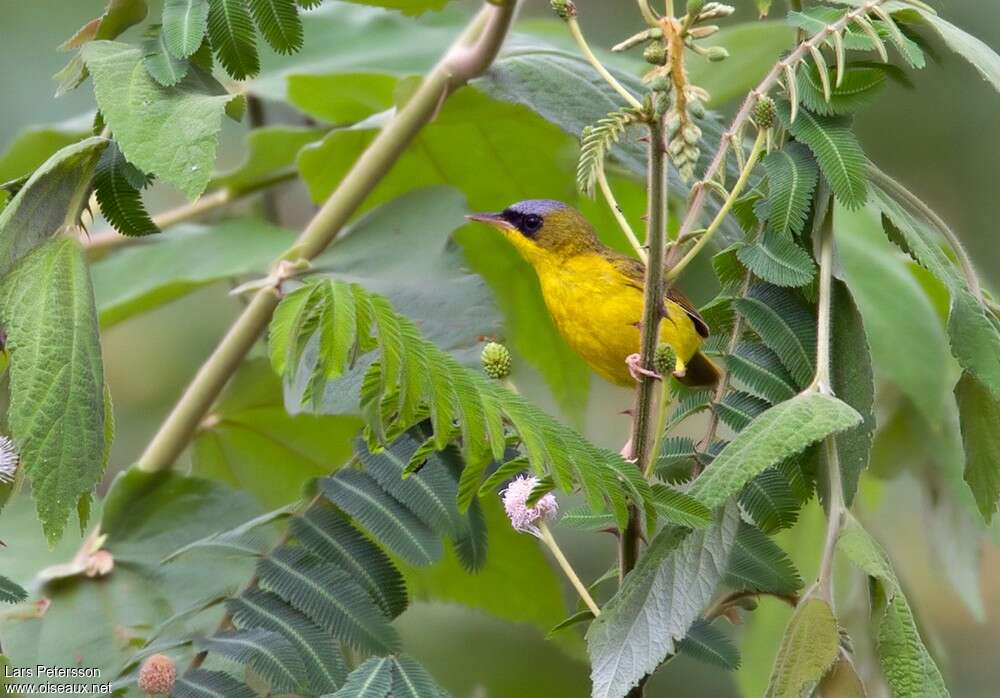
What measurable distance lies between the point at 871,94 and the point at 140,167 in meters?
0.64

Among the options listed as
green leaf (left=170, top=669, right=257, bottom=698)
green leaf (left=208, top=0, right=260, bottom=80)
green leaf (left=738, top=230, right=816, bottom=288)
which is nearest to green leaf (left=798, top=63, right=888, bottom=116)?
green leaf (left=738, top=230, right=816, bottom=288)

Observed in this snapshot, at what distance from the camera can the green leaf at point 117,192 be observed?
111cm

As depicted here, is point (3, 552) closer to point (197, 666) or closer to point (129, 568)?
point (129, 568)

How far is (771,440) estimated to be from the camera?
888mm

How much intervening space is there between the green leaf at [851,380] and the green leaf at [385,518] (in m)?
0.38

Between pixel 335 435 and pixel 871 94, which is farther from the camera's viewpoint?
pixel 335 435

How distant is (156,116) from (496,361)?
1.15 ft

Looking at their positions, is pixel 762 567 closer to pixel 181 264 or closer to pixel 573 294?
pixel 573 294

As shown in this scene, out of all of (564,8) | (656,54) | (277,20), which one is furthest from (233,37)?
(656,54)

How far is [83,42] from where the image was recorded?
1177 mm

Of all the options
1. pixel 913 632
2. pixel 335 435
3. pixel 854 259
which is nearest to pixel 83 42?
pixel 335 435

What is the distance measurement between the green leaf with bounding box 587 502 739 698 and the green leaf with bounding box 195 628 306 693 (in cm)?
30

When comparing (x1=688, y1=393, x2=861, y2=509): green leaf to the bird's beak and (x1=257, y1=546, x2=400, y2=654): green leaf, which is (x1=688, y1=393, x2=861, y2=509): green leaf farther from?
the bird's beak

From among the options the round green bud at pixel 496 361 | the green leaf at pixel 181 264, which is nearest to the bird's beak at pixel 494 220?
the green leaf at pixel 181 264
